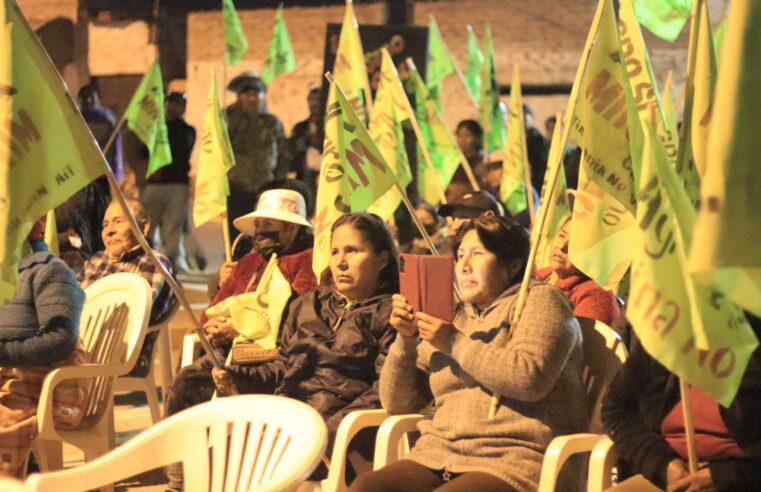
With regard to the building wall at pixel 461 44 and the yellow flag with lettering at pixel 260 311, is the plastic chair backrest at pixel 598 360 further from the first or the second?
the building wall at pixel 461 44

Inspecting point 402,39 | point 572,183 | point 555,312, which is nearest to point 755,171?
point 555,312

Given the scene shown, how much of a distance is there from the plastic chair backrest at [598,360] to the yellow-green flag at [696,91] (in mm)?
520

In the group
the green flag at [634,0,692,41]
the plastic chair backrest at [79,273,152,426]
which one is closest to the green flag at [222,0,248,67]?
the green flag at [634,0,692,41]

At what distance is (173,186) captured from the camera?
11.0 meters

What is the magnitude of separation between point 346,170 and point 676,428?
81.0 inches

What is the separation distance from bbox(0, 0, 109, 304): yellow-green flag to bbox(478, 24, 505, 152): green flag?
19.1 ft

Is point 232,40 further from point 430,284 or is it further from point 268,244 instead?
point 430,284

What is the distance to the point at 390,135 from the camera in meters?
7.28

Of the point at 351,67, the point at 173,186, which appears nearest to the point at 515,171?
the point at 351,67

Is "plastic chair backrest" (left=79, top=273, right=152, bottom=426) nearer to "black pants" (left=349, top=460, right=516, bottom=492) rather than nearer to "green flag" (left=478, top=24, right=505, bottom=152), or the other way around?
"black pants" (left=349, top=460, right=516, bottom=492)

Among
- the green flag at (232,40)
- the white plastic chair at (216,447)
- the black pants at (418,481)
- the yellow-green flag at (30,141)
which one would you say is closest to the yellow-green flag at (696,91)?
the black pants at (418,481)

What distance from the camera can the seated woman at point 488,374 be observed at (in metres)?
3.79

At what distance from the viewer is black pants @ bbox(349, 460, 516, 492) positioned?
372 cm

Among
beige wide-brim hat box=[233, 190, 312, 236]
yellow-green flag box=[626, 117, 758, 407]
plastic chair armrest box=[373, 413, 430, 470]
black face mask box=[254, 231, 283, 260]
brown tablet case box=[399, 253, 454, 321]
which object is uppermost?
yellow-green flag box=[626, 117, 758, 407]
